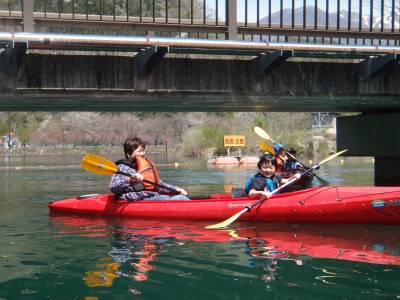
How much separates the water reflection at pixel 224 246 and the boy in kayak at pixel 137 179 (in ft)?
1.75

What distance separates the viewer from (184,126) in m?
60.4

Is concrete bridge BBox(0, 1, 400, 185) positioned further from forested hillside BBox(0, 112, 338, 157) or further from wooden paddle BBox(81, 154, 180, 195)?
forested hillside BBox(0, 112, 338, 157)

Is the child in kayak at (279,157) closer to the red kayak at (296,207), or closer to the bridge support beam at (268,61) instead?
the bridge support beam at (268,61)

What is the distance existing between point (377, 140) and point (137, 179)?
6604 mm

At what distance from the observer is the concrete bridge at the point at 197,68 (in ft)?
33.3

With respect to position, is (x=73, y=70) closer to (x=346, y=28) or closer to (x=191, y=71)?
(x=191, y=71)

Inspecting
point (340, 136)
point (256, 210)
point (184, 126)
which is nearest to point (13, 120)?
point (184, 126)

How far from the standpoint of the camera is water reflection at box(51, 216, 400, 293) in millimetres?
6324

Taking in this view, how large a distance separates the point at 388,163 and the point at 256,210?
21.0 ft

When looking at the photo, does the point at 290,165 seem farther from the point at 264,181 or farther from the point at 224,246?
the point at 224,246

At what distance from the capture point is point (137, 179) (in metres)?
9.86

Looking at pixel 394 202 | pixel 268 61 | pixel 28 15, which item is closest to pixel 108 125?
pixel 268 61

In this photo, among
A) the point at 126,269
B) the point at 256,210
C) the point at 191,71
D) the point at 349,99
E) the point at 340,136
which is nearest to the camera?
the point at 126,269

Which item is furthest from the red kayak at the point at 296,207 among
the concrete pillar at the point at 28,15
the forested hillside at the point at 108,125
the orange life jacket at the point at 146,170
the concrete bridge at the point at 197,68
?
the forested hillside at the point at 108,125
